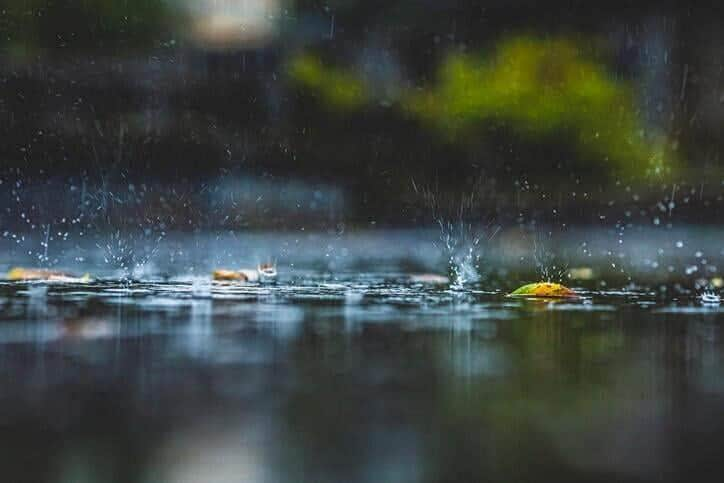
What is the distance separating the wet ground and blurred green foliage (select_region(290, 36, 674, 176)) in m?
35.6

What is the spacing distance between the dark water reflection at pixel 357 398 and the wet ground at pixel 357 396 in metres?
0.02

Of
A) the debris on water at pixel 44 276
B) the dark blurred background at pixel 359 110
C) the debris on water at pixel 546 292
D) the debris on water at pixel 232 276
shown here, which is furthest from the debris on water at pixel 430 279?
the dark blurred background at pixel 359 110

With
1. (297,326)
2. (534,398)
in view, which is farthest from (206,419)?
(297,326)

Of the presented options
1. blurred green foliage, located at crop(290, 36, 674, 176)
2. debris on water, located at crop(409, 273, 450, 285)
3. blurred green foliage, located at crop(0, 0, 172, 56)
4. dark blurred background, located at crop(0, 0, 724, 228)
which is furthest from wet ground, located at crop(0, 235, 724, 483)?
blurred green foliage, located at crop(290, 36, 674, 176)

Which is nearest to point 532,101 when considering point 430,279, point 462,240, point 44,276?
point 462,240

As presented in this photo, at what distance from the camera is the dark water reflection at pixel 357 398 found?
541 cm

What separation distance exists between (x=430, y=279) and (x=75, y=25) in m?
26.5

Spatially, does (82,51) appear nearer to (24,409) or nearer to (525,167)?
(525,167)

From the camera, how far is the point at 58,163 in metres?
42.9

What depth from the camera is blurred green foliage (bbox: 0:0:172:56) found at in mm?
43781

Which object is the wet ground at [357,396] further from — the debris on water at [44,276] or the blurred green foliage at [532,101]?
the blurred green foliage at [532,101]

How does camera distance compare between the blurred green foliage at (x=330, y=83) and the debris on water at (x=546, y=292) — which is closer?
the debris on water at (x=546, y=292)

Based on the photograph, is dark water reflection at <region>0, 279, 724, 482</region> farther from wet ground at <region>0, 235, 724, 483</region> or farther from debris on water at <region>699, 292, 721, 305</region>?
debris on water at <region>699, 292, 721, 305</region>

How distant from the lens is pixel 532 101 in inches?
2028
